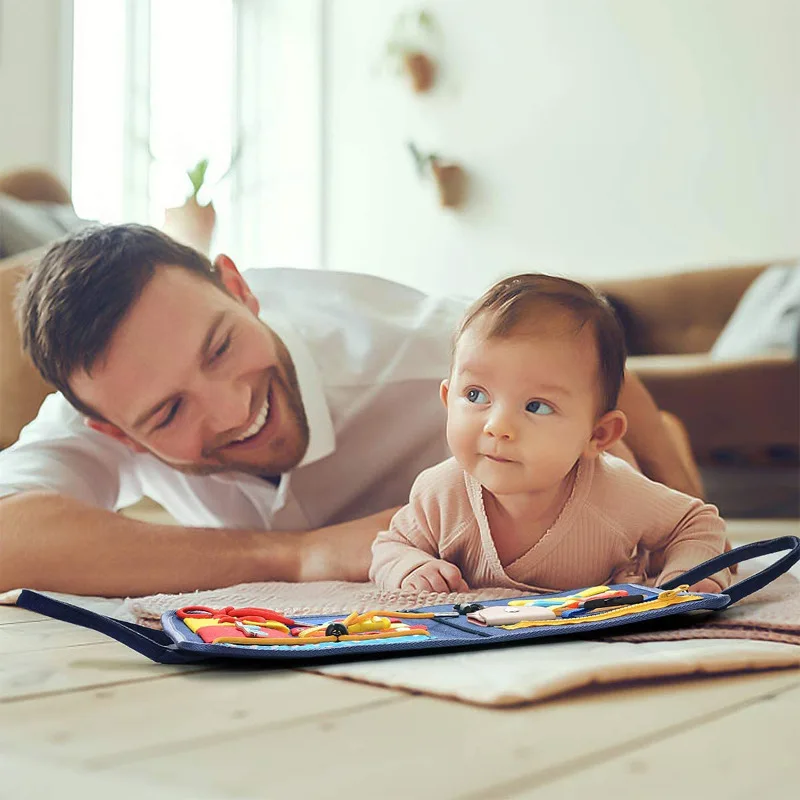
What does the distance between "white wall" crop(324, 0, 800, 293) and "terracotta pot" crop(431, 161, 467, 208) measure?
47 mm

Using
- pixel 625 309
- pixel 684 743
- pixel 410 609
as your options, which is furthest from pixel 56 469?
pixel 625 309

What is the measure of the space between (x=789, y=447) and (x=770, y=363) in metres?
0.23

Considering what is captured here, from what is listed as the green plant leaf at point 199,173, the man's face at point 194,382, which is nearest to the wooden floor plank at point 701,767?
the man's face at point 194,382

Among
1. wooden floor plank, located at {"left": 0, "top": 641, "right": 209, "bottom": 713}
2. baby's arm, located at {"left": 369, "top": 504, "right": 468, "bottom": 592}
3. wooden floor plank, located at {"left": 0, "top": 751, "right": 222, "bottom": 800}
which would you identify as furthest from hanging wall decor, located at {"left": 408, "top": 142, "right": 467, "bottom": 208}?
wooden floor plank, located at {"left": 0, "top": 751, "right": 222, "bottom": 800}

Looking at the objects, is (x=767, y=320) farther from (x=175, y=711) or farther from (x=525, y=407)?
(x=175, y=711)

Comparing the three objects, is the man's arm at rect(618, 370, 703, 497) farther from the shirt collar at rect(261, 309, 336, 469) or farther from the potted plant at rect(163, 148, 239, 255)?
the potted plant at rect(163, 148, 239, 255)

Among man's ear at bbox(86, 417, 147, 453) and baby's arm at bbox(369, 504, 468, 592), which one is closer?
baby's arm at bbox(369, 504, 468, 592)

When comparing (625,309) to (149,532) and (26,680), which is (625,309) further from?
(26,680)

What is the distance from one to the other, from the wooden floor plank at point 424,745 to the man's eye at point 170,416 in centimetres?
60

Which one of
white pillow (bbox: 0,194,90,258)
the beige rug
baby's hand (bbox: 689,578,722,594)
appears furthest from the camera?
white pillow (bbox: 0,194,90,258)

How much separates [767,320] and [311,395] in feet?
5.40

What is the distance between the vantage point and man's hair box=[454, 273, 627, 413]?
92cm

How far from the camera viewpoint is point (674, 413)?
2510 mm

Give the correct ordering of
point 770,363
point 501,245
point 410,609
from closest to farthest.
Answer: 1. point 410,609
2. point 770,363
3. point 501,245
